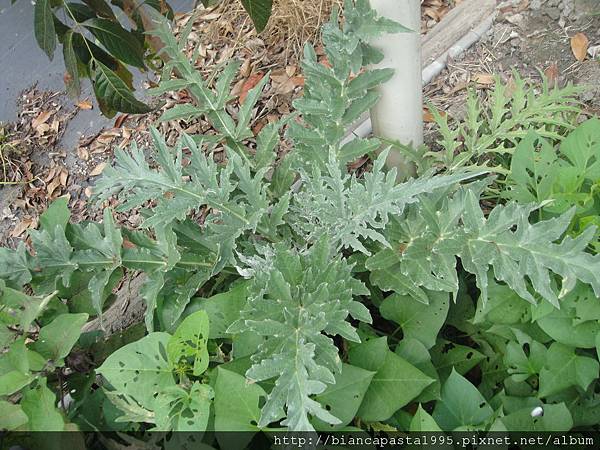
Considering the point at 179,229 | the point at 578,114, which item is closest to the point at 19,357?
the point at 179,229

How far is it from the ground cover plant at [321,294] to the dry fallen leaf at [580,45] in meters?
0.61

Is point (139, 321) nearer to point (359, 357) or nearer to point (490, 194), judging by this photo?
point (359, 357)

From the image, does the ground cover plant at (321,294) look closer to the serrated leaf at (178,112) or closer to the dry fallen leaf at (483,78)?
the serrated leaf at (178,112)

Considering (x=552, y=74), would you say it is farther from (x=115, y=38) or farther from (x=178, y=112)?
(x=115, y=38)

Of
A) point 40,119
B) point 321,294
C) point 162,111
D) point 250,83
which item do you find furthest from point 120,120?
point 321,294

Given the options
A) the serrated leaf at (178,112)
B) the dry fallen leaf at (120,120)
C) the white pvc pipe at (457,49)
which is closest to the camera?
the serrated leaf at (178,112)

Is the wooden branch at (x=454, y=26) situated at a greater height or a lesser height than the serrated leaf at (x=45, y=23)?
lesser

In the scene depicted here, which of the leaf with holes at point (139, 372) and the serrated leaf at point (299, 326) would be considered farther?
the leaf with holes at point (139, 372)

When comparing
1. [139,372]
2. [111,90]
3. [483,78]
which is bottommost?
[483,78]

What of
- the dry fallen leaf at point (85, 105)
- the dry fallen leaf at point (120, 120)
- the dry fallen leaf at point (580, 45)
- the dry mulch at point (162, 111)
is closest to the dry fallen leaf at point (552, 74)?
the dry fallen leaf at point (580, 45)

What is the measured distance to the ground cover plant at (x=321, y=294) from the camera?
883 millimetres

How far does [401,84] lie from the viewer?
1.15 metres

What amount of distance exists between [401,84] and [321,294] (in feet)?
1.62

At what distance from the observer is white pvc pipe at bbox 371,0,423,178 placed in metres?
1.03
